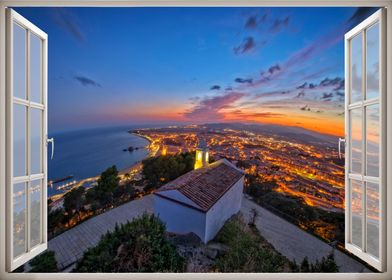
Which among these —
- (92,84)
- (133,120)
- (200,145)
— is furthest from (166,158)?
(92,84)

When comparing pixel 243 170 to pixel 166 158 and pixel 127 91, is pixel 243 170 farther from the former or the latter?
pixel 127 91

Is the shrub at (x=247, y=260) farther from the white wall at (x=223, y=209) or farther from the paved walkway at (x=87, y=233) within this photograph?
the paved walkway at (x=87, y=233)

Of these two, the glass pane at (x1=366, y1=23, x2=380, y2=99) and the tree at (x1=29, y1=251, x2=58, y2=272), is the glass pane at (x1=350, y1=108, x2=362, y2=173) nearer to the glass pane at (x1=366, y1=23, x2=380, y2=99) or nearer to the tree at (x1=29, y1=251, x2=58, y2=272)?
the glass pane at (x1=366, y1=23, x2=380, y2=99)

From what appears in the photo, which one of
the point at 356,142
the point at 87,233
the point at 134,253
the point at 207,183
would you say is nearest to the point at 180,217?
the point at 207,183

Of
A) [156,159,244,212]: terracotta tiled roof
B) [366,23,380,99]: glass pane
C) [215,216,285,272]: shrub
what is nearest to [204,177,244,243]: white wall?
[156,159,244,212]: terracotta tiled roof

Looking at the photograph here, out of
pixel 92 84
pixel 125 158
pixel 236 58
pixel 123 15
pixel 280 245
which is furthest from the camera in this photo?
pixel 125 158

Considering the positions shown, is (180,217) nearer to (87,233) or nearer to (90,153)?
(87,233)

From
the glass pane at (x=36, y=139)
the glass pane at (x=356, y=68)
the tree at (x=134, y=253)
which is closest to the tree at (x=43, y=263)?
the tree at (x=134, y=253)
